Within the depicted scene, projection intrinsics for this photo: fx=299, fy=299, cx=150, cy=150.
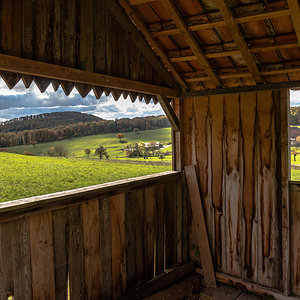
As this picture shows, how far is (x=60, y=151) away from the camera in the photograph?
8.86 feet

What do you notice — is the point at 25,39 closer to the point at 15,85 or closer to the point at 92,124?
the point at 15,85

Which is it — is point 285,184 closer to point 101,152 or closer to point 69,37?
point 101,152

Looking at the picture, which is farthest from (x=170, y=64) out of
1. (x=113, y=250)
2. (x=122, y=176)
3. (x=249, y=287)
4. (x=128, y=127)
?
(x=249, y=287)

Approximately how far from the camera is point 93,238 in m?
2.86

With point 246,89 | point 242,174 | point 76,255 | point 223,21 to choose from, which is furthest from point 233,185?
point 76,255

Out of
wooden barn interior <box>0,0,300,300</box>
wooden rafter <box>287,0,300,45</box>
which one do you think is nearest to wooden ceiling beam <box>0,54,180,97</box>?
wooden barn interior <box>0,0,300,300</box>

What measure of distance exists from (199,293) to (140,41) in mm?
3024

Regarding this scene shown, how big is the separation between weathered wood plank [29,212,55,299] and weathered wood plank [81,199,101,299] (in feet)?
1.18

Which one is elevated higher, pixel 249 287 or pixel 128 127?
pixel 128 127

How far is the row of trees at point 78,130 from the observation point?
2.32 meters

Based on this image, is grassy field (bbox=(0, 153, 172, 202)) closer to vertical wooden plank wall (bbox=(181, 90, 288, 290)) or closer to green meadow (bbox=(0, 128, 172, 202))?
green meadow (bbox=(0, 128, 172, 202))

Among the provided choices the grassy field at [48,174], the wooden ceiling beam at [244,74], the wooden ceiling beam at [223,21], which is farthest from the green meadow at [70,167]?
the wooden ceiling beam at [223,21]

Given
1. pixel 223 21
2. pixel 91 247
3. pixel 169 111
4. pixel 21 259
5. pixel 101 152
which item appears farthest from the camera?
pixel 169 111

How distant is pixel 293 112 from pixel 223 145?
0.87 m
